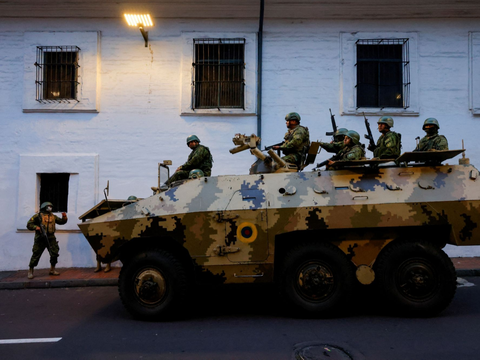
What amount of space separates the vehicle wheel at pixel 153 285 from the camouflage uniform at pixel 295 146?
7.84 feet

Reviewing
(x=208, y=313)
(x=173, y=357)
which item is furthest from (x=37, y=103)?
(x=173, y=357)

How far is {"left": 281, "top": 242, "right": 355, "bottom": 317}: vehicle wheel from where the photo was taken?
4.71m

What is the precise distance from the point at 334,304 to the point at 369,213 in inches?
48.0

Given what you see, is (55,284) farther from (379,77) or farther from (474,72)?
(474,72)

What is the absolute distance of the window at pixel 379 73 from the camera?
9.04m

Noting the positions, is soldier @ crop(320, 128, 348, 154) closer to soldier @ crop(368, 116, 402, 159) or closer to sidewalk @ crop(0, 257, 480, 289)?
soldier @ crop(368, 116, 402, 159)

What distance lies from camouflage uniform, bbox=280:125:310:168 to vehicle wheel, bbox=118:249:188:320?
2.39m

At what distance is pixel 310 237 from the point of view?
494 centimetres

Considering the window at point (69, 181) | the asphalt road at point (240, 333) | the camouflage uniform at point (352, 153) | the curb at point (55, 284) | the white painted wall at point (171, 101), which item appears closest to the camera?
the asphalt road at point (240, 333)

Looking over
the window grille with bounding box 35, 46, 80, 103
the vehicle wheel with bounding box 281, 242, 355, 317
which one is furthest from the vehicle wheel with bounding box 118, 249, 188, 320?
the window grille with bounding box 35, 46, 80, 103

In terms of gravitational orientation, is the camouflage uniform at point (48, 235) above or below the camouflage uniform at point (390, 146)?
below

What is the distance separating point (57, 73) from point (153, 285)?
6987mm

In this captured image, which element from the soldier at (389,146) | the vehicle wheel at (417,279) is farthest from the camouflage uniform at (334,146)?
the vehicle wheel at (417,279)

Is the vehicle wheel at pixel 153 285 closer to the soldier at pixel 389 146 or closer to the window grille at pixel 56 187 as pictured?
the soldier at pixel 389 146
